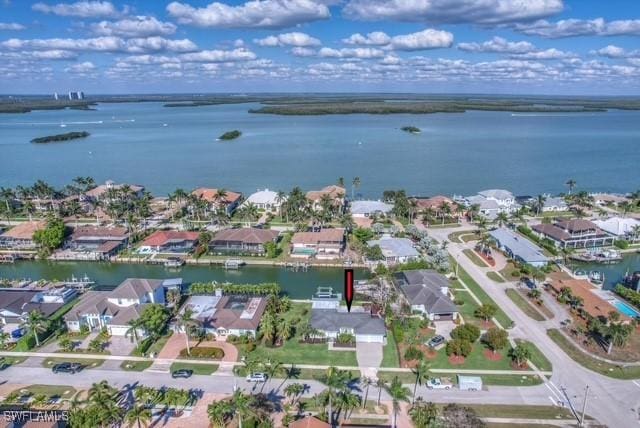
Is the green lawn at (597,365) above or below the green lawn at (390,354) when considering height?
below

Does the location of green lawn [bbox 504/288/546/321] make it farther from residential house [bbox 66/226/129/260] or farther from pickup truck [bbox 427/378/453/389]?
residential house [bbox 66/226/129/260]

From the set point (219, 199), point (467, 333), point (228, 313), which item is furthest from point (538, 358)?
point (219, 199)

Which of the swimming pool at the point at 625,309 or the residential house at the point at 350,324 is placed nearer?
the residential house at the point at 350,324

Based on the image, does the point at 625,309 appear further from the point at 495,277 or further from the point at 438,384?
the point at 438,384

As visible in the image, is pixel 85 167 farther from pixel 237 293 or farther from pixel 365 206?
pixel 237 293

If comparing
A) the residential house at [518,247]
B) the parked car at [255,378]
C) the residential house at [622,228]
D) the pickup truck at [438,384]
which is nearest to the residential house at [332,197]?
the residential house at [518,247]

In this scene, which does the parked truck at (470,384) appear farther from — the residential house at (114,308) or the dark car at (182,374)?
the residential house at (114,308)

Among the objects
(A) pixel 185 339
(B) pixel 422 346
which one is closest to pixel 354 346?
(B) pixel 422 346
